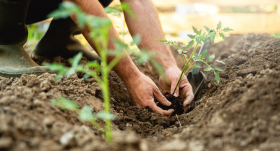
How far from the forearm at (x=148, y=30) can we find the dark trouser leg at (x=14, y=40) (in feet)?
2.52

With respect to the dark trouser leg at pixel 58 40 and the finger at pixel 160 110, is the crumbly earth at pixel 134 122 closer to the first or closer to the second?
the finger at pixel 160 110

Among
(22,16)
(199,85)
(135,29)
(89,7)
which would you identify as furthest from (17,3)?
(199,85)

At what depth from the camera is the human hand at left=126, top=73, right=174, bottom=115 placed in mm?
1391

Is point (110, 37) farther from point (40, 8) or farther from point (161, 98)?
point (40, 8)

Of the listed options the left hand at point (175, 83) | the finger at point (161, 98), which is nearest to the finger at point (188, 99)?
the left hand at point (175, 83)

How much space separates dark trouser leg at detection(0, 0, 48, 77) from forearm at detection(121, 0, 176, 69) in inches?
30.2

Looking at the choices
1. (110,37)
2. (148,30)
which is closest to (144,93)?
(110,37)

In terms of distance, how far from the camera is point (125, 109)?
138 centimetres

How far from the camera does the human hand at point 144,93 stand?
1.39m

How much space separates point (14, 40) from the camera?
1696 mm

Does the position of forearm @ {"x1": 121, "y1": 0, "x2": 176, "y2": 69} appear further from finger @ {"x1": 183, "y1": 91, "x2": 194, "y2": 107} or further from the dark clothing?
the dark clothing

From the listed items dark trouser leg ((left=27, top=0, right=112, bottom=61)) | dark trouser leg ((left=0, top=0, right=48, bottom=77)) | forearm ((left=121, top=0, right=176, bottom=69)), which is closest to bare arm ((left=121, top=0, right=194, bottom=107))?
forearm ((left=121, top=0, right=176, bottom=69))

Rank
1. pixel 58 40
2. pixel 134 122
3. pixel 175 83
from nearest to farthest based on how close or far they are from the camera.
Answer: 1. pixel 134 122
2. pixel 175 83
3. pixel 58 40

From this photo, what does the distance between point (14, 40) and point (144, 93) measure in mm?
1155
